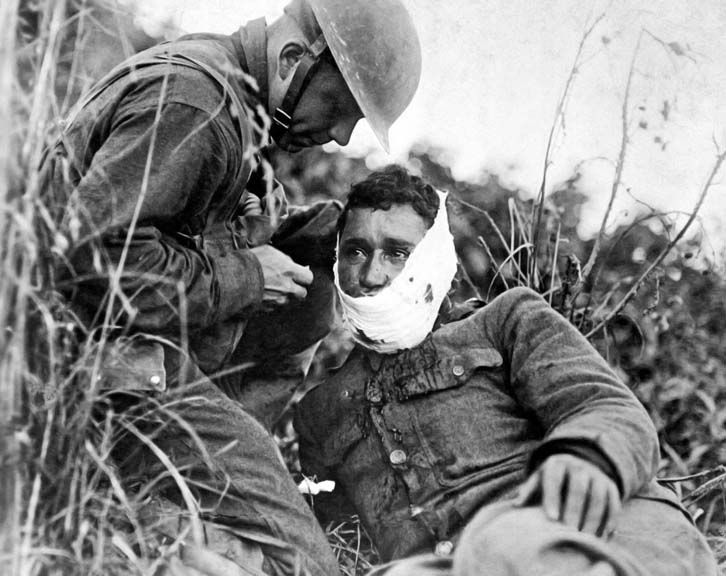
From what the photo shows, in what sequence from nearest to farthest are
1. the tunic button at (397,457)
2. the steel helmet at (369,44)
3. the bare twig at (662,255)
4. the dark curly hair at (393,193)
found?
the tunic button at (397,457)
the steel helmet at (369,44)
the dark curly hair at (393,193)
the bare twig at (662,255)

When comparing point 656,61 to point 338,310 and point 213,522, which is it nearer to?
point 338,310

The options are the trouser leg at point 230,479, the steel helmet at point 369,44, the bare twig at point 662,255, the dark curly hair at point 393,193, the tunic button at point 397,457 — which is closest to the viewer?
the trouser leg at point 230,479

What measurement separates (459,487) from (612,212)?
1.16m

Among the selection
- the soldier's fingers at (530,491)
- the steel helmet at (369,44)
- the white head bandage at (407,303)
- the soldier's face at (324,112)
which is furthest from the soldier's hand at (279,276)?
the soldier's fingers at (530,491)

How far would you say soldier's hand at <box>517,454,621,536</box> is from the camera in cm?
273

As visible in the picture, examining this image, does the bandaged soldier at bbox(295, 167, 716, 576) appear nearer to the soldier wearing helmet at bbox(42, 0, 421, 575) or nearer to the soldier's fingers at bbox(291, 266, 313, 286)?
the soldier's fingers at bbox(291, 266, 313, 286)

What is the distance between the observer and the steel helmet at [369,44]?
131 inches

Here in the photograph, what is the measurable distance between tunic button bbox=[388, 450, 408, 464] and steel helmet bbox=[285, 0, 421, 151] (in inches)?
34.8

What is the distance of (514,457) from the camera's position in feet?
10.4

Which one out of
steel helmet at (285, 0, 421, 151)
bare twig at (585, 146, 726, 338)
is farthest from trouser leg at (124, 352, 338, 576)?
bare twig at (585, 146, 726, 338)

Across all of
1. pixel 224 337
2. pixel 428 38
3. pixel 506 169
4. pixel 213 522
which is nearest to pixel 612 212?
pixel 506 169

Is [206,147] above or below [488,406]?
above

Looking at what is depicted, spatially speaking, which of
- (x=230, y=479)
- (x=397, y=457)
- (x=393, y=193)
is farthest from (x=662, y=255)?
(x=230, y=479)

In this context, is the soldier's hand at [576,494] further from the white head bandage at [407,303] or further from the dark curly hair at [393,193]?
the dark curly hair at [393,193]
